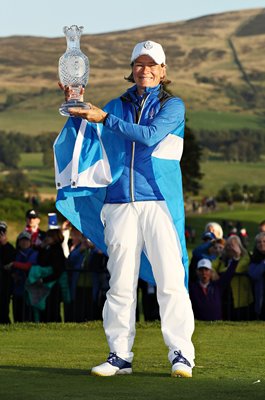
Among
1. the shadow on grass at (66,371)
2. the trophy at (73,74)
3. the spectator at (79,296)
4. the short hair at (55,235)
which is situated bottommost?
the shadow on grass at (66,371)

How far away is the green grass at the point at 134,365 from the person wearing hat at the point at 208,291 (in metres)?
0.57

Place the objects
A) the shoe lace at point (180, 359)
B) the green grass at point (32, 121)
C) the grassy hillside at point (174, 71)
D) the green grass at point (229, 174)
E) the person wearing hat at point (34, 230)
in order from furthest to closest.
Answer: the grassy hillside at point (174, 71) → the green grass at point (32, 121) → the green grass at point (229, 174) → the person wearing hat at point (34, 230) → the shoe lace at point (180, 359)

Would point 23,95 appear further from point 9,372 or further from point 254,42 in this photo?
point 9,372

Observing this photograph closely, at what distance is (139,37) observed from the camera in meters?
193

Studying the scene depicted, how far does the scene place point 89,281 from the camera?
56.7 feet

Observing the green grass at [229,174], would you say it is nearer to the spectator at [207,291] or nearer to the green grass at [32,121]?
the green grass at [32,121]

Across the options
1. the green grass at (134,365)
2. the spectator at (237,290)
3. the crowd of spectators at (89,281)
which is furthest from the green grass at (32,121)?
the green grass at (134,365)

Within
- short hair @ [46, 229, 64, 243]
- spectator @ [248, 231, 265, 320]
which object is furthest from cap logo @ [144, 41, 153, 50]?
short hair @ [46, 229, 64, 243]

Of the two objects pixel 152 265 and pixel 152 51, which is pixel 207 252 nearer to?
pixel 152 265

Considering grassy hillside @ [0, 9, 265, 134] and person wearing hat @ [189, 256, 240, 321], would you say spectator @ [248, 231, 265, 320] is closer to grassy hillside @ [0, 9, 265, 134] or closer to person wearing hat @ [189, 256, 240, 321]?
person wearing hat @ [189, 256, 240, 321]

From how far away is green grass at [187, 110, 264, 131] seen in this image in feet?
513

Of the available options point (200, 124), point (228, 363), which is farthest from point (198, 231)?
point (228, 363)

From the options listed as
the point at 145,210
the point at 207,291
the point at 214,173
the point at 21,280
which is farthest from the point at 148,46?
the point at 214,173

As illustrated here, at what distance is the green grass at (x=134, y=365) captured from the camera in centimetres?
795
